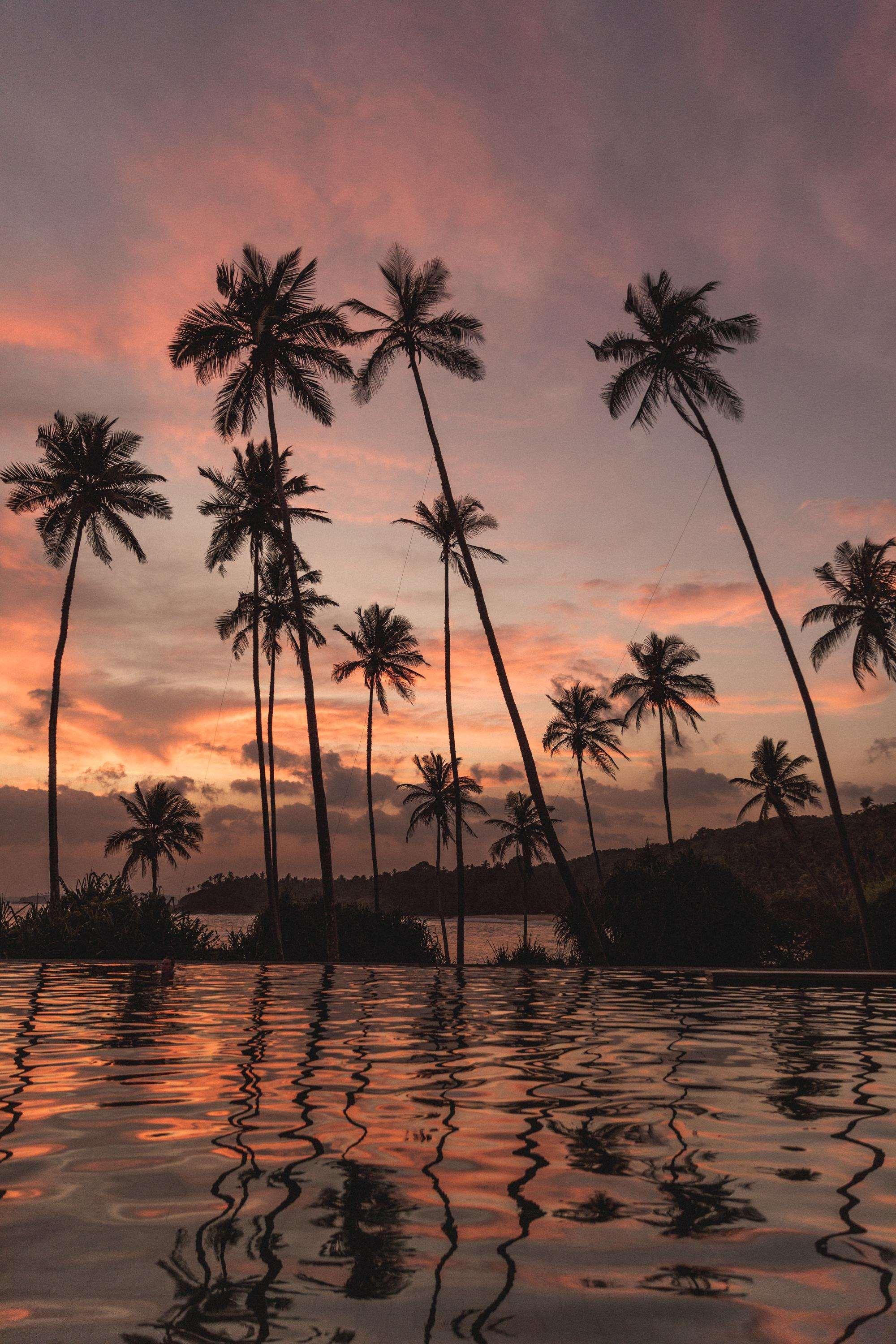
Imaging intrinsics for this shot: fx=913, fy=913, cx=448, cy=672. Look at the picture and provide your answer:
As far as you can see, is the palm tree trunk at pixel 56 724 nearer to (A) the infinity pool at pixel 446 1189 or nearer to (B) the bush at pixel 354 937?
(B) the bush at pixel 354 937

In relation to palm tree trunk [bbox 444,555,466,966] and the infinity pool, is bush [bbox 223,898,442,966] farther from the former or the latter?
the infinity pool

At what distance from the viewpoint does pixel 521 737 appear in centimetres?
2456

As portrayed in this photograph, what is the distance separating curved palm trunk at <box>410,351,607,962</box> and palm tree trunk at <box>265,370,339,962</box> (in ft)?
15.7

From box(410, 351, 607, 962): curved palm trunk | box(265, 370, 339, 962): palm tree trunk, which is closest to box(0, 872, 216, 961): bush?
box(265, 370, 339, 962): palm tree trunk

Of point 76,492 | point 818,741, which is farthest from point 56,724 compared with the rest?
point 818,741

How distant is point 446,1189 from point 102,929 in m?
20.9

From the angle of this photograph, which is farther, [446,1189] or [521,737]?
[521,737]

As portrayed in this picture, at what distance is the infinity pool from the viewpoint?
9.12 feet

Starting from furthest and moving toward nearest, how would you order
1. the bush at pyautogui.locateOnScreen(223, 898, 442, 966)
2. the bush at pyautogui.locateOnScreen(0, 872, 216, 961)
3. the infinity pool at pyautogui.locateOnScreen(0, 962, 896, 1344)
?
the bush at pyautogui.locateOnScreen(223, 898, 442, 966)
the bush at pyautogui.locateOnScreen(0, 872, 216, 961)
the infinity pool at pyautogui.locateOnScreen(0, 962, 896, 1344)

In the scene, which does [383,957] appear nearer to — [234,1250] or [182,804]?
[182,804]

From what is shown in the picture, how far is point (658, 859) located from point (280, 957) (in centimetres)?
1295

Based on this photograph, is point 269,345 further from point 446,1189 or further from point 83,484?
point 446,1189

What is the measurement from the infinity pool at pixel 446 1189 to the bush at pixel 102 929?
14.4 metres

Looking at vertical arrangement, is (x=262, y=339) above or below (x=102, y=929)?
above
